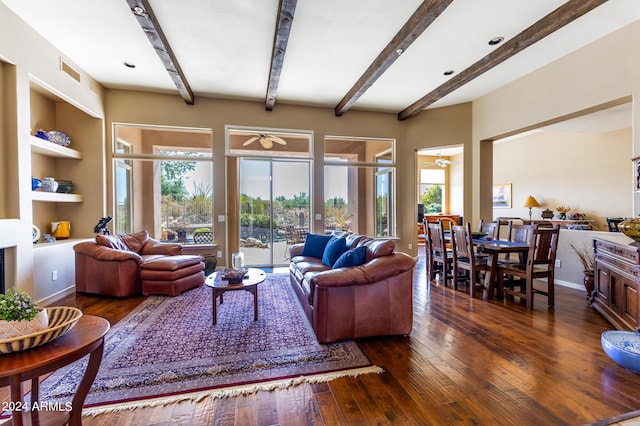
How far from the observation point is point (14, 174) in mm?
3480

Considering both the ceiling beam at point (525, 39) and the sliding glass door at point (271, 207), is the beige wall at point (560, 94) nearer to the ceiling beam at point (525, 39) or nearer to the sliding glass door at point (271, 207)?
the ceiling beam at point (525, 39)

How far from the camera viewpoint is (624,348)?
2.22 m

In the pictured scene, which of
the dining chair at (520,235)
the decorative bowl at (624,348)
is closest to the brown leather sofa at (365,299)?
the decorative bowl at (624,348)

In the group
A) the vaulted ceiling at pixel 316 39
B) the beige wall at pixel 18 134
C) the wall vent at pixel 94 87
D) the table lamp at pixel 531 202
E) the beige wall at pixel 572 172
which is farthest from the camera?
the table lamp at pixel 531 202

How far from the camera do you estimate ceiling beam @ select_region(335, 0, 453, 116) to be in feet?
10.2

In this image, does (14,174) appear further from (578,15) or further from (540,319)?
(578,15)

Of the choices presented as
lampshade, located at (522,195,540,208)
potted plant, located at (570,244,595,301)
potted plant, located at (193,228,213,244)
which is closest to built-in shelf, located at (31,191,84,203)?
potted plant, located at (193,228,213,244)

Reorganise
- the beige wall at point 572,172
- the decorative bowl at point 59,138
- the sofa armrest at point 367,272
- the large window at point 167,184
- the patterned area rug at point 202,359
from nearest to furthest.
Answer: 1. the patterned area rug at point 202,359
2. the sofa armrest at point 367,272
3. the decorative bowl at point 59,138
4. the large window at point 167,184
5. the beige wall at point 572,172

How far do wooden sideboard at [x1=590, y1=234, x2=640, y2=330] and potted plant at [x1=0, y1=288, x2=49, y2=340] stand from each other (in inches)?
168

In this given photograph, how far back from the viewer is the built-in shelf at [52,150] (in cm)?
399

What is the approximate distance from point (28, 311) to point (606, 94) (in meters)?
6.04

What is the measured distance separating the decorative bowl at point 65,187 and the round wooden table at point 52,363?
455 centimetres

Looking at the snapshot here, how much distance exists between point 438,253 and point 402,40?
3.36 meters

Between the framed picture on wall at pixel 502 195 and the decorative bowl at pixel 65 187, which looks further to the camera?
the framed picture on wall at pixel 502 195
